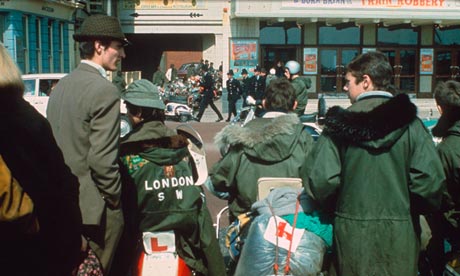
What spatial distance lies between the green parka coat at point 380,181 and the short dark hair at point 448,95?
1.04 m

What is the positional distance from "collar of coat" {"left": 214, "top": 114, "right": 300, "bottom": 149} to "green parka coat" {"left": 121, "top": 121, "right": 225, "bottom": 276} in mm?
362

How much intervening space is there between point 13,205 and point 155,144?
1.79 meters

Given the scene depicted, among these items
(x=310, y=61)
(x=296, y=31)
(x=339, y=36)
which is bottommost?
(x=310, y=61)

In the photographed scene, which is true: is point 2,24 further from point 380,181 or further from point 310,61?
point 380,181

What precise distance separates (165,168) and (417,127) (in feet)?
5.19

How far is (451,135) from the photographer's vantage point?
15.2 ft

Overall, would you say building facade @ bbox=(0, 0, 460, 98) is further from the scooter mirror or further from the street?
the scooter mirror

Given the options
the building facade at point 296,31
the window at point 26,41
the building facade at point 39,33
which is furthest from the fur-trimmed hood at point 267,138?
the window at point 26,41

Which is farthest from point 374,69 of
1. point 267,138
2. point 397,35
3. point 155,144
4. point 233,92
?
point 397,35

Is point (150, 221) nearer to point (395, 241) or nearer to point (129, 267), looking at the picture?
point (129, 267)

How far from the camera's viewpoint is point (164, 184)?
169 inches

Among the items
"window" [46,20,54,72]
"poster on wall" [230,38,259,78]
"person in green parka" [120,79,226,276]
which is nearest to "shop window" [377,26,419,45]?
"poster on wall" [230,38,259,78]

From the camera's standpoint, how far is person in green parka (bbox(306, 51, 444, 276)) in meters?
3.75

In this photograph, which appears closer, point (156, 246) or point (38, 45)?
point (156, 246)
